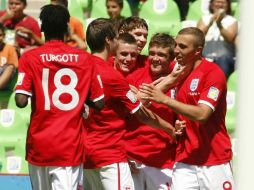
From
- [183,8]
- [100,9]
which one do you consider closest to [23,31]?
[100,9]

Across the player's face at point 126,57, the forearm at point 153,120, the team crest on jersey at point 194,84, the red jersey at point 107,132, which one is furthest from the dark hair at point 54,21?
the team crest on jersey at point 194,84

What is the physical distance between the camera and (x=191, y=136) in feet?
16.3

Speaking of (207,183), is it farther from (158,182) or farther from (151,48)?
(151,48)

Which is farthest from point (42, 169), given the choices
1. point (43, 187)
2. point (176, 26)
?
point (176, 26)

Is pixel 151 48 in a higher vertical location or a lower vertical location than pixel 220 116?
higher

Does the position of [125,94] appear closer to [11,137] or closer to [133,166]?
[133,166]

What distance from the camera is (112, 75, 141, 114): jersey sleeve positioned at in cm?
480

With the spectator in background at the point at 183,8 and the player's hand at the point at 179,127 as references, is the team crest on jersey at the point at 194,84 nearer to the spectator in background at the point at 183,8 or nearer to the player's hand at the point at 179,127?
the player's hand at the point at 179,127

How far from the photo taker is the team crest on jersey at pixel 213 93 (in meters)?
4.73

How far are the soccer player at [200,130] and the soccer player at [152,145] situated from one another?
313mm

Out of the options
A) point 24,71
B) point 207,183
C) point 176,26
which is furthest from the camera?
point 176,26

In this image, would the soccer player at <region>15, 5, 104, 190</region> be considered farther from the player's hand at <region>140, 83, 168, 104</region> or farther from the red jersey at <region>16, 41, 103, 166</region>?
the player's hand at <region>140, 83, 168, 104</region>

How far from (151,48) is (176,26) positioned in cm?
348

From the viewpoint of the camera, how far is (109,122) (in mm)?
4977
